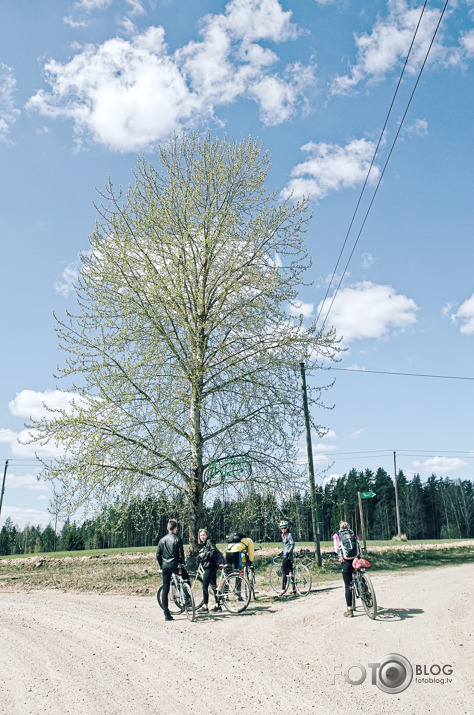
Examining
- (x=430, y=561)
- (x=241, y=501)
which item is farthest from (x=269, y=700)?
(x=430, y=561)

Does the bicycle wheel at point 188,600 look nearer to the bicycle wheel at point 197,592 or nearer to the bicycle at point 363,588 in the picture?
the bicycle wheel at point 197,592

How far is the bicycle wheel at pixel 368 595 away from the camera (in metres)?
8.28

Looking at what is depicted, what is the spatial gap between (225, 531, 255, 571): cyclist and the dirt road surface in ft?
3.34

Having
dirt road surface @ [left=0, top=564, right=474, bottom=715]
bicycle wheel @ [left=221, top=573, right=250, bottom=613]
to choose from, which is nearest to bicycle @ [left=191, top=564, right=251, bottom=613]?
bicycle wheel @ [left=221, top=573, right=250, bottom=613]

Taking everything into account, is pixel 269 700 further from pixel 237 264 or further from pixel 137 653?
pixel 237 264

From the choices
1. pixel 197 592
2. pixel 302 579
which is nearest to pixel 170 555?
pixel 197 592

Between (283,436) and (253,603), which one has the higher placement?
(283,436)

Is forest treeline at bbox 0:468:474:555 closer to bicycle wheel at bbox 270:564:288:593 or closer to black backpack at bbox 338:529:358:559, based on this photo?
bicycle wheel at bbox 270:564:288:593

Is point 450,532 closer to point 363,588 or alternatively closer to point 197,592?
point 197,592

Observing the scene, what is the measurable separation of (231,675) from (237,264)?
1236 cm

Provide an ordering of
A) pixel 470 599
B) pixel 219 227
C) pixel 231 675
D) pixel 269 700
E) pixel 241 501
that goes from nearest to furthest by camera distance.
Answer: pixel 269 700 → pixel 231 675 → pixel 470 599 → pixel 241 501 → pixel 219 227

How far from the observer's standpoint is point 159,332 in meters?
14.7
